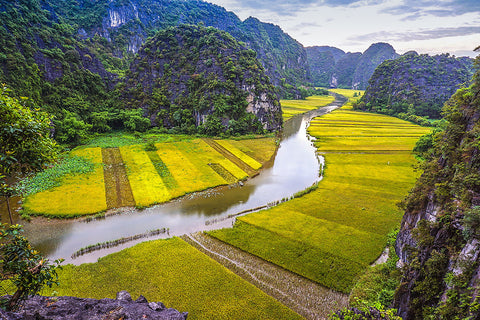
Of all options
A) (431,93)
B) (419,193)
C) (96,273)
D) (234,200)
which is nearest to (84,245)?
(96,273)

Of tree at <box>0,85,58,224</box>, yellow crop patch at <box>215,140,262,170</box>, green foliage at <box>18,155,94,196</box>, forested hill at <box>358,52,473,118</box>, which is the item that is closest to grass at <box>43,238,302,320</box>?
tree at <box>0,85,58,224</box>

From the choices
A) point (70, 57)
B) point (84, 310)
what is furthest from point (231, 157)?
point (70, 57)

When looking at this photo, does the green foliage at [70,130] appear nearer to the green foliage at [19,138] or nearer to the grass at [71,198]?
the grass at [71,198]

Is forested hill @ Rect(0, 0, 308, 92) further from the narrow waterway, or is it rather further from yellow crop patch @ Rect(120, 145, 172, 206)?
the narrow waterway

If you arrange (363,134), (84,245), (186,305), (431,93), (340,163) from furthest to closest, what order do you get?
(431,93) → (363,134) → (340,163) → (84,245) → (186,305)

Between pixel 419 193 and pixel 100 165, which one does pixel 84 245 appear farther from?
pixel 419 193

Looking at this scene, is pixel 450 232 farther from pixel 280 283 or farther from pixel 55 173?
pixel 55 173
